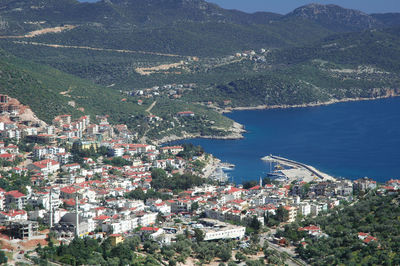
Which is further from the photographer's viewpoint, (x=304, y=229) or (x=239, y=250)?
(x=304, y=229)

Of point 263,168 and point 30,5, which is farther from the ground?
point 30,5

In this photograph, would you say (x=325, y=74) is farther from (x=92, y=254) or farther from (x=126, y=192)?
(x=92, y=254)

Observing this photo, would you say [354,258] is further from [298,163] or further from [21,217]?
[298,163]

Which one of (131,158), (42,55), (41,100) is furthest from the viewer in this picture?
(42,55)

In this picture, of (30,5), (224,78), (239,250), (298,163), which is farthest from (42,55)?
(239,250)

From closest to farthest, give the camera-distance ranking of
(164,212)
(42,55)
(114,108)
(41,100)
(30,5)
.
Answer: (164,212)
(41,100)
(114,108)
(42,55)
(30,5)

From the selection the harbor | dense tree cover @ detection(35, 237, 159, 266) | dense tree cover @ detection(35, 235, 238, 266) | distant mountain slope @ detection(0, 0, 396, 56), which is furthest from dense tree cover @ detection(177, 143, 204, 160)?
distant mountain slope @ detection(0, 0, 396, 56)

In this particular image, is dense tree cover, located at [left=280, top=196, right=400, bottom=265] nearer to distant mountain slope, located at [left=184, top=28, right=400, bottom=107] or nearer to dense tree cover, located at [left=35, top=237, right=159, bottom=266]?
dense tree cover, located at [left=35, top=237, right=159, bottom=266]

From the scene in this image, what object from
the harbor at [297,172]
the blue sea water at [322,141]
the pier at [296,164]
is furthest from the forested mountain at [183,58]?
the harbor at [297,172]
